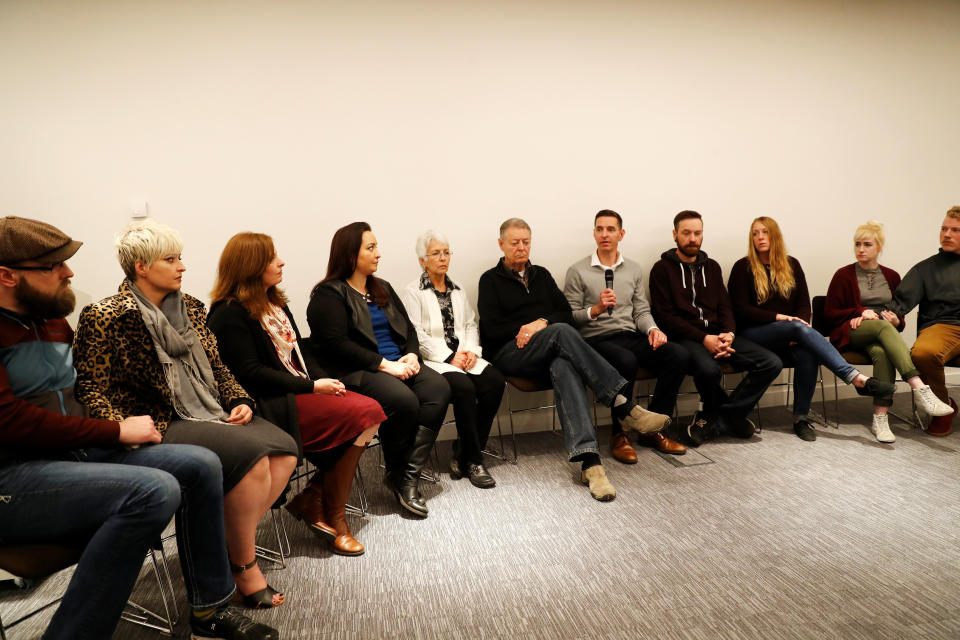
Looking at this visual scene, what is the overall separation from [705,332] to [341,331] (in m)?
2.29

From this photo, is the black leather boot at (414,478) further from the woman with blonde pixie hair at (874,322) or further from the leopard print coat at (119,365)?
the woman with blonde pixie hair at (874,322)

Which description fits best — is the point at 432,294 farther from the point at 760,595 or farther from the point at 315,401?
the point at 760,595

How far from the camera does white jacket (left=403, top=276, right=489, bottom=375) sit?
133 inches

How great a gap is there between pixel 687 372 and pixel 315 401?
2.21 metres

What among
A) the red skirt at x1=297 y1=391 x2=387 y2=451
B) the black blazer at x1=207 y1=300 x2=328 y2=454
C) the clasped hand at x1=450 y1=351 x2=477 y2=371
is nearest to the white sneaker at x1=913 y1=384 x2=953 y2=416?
the clasped hand at x1=450 y1=351 x2=477 y2=371

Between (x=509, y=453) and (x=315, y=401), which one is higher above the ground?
(x=315, y=401)

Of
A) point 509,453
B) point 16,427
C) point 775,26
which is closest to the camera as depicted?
point 16,427

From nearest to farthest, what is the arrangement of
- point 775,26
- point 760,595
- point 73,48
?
point 760,595 < point 73,48 < point 775,26

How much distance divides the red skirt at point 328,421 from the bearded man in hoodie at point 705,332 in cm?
207

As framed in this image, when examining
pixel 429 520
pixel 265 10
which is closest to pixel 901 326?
pixel 429 520

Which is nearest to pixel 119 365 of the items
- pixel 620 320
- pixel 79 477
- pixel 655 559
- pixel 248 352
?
pixel 79 477

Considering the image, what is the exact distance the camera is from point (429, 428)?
296 cm

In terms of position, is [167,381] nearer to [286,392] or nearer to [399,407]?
[286,392]

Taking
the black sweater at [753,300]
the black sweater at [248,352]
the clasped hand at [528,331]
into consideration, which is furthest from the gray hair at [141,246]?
the black sweater at [753,300]
